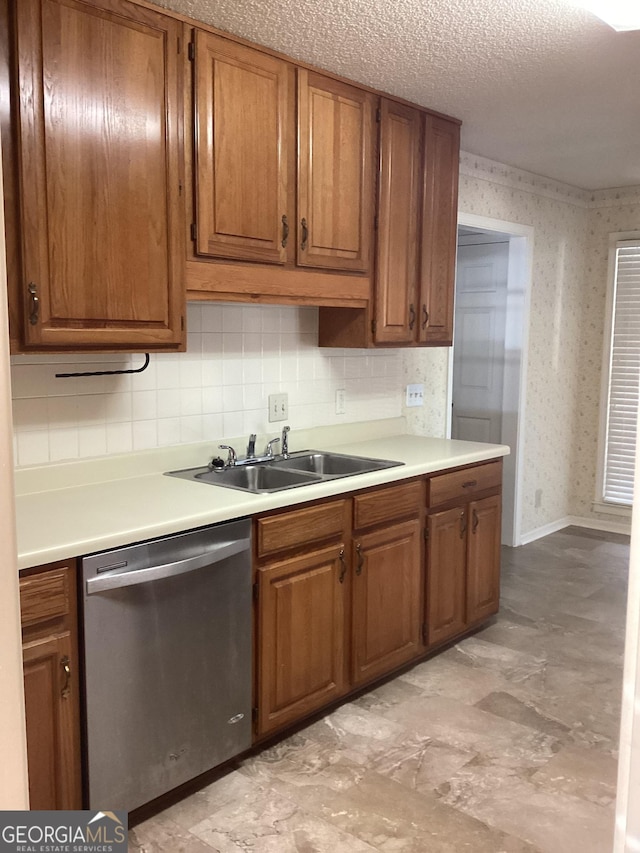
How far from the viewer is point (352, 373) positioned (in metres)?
3.72

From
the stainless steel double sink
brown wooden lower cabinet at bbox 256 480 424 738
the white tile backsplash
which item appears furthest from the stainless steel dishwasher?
the white tile backsplash

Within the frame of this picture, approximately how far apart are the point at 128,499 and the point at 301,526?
60cm

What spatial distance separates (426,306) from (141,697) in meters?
2.21

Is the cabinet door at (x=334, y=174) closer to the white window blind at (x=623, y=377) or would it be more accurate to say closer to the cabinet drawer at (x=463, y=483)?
the cabinet drawer at (x=463, y=483)

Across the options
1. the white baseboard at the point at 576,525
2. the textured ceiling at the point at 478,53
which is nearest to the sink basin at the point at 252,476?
the textured ceiling at the point at 478,53

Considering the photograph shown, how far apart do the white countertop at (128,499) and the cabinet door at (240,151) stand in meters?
0.82

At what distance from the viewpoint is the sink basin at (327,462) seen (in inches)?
126

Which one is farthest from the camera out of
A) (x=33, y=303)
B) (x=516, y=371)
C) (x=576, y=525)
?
(x=576, y=525)

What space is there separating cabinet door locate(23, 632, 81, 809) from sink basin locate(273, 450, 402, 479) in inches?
54.9

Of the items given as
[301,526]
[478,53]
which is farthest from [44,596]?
[478,53]

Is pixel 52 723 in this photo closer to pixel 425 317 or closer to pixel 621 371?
pixel 425 317

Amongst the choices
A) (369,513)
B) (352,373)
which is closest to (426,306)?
(352,373)

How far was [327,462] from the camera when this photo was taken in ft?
11.0

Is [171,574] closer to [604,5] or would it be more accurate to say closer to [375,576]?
[375,576]
